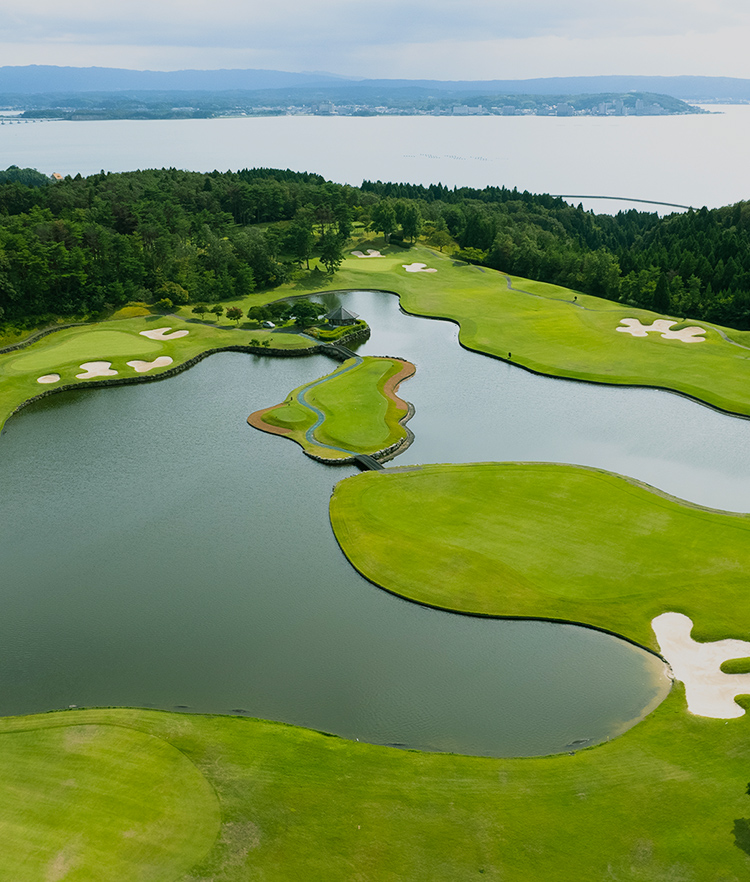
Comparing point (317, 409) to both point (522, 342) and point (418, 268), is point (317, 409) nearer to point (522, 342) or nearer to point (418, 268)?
point (522, 342)

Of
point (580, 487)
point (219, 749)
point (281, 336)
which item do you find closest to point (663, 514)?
point (580, 487)

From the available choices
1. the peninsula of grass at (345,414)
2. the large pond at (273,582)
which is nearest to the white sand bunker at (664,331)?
the large pond at (273,582)

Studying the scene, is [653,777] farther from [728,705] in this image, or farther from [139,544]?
[139,544]

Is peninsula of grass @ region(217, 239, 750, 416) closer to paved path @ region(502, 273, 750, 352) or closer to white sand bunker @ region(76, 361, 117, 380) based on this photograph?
paved path @ region(502, 273, 750, 352)

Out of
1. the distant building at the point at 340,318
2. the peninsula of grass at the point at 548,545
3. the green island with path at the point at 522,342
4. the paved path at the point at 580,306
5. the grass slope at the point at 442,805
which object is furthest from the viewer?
the distant building at the point at 340,318

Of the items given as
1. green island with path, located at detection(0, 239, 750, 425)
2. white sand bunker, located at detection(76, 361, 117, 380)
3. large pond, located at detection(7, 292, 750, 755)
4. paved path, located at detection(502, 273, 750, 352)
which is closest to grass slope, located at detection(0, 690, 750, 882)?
large pond, located at detection(7, 292, 750, 755)

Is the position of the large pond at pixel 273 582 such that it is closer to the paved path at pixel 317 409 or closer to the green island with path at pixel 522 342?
the paved path at pixel 317 409
